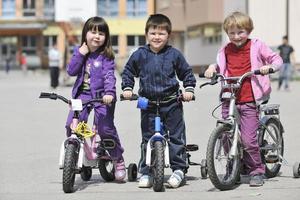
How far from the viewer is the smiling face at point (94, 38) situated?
796 cm

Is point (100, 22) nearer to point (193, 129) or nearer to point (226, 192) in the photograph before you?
point (226, 192)

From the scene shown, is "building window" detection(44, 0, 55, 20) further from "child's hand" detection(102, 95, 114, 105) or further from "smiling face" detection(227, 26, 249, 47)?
"child's hand" detection(102, 95, 114, 105)

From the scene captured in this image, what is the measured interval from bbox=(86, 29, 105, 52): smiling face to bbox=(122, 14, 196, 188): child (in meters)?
0.38

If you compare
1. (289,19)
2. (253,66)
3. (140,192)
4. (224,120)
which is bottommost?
(140,192)

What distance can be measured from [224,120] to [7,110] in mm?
12527

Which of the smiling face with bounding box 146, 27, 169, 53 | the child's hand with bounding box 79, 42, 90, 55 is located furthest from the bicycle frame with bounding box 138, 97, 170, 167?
the child's hand with bounding box 79, 42, 90, 55

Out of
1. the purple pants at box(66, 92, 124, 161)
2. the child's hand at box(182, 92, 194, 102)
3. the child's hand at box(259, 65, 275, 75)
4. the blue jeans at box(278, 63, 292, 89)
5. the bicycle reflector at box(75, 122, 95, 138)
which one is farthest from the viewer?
the blue jeans at box(278, 63, 292, 89)

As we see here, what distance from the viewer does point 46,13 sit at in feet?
285

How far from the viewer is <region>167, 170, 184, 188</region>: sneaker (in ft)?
25.0

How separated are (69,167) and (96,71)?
1101mm

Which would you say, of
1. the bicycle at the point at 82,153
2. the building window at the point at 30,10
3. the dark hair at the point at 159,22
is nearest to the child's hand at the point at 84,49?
the bicycle at the point at 82,153

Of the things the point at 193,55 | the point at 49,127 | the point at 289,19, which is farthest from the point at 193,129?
the point at 193,55

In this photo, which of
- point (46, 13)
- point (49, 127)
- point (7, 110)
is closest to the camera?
point (49, 127)

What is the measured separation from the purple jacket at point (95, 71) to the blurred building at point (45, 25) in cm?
7723
